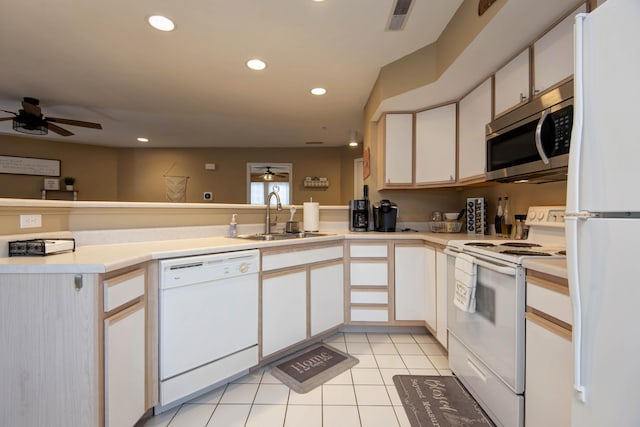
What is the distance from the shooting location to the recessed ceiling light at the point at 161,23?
193 centimetres

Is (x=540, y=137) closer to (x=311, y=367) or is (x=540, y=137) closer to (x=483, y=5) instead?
(x=483, y=5)

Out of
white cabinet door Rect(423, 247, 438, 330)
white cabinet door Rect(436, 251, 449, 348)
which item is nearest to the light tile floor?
white cabinet door Rect(436, 251, 449, 348)

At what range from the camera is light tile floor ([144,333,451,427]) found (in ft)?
4.94

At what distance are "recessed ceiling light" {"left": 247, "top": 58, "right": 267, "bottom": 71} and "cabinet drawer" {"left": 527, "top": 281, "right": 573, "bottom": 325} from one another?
8.12 feet

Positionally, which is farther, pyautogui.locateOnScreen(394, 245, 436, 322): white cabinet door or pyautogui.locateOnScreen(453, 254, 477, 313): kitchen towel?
pyautogui.locateOnScreen(394, 245, 436, 322): white cabinet door

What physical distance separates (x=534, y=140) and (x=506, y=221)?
1.01 meters

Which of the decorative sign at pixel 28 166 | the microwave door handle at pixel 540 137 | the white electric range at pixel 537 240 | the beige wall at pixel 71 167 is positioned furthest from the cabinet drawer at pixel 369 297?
the decorative sign at pixel 28 166

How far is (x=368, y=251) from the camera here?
8.36ft

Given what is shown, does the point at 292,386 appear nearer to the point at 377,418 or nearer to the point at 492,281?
the point at 377,418

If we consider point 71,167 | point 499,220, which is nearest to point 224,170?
point 71,167

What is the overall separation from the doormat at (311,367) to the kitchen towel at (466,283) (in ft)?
2.97

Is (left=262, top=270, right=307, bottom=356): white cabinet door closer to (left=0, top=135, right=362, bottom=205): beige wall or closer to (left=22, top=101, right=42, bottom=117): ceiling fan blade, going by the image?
(left=22, top=101, right=42, bottom=117): ceiling fan blade

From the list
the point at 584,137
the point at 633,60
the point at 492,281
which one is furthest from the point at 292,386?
the point at 633,60

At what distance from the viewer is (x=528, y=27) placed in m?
1.54
